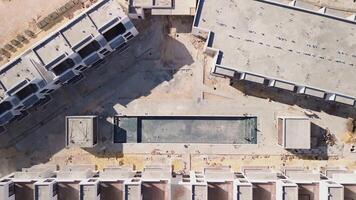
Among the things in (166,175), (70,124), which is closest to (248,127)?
(166,175)

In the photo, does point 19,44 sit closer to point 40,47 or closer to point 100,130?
point 40,47

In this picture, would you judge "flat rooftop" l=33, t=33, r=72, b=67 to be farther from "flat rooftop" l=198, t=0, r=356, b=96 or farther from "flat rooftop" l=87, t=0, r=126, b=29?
"flat rooftop" l=198, t=0, r=356, b=96

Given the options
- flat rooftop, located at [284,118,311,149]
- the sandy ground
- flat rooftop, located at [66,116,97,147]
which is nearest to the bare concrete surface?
flat rooftop, located at [284,118,311,149]

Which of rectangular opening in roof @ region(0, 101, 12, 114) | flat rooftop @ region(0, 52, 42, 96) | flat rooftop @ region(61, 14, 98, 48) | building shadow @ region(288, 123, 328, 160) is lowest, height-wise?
building shadow @ region(288, 123, 328, 160)

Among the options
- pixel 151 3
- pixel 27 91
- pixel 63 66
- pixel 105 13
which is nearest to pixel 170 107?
pixel 151 3

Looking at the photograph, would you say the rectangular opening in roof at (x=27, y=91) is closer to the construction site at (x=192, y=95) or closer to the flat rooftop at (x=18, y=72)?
the construction site at (x=192, y=95)

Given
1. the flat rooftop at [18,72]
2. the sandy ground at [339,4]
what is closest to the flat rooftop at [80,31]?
the flat rooftop at [18,72]
